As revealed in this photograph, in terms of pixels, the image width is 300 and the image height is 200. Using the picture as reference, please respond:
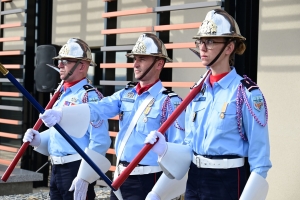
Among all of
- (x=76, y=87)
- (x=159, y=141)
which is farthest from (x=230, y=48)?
(x=76, y=87)

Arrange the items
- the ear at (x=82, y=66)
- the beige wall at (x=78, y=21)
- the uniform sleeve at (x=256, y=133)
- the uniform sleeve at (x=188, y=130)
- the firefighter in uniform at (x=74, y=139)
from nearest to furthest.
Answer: the uniform sleeve at (x=256, y=133) < the uniform sleeve at (x=188, y=130) < the firefighter in uniform at (x=74, y=139) < the ear at (x=82, y=66) < the beige wall at (x=78, y=21)

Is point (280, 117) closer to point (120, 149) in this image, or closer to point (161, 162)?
point (120, 149)

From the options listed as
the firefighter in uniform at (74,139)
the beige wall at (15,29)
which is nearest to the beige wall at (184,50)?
the beige wall at (15,29)

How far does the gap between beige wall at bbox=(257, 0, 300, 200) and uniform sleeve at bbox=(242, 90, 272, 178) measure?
4398 mm

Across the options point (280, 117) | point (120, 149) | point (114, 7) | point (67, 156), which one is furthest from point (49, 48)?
point (120, 149)

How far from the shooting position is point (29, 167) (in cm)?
1102

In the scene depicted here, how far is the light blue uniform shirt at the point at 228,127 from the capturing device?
150 inches

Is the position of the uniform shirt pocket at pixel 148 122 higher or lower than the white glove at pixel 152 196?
higher

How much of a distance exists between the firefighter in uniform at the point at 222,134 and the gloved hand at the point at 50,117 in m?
0.79

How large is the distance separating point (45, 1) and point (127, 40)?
1.55 metres

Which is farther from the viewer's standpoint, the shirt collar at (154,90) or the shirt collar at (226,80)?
the shirt collar at (154,90)

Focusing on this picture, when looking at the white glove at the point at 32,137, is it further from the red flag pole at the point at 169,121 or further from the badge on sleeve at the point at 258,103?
the badge on sleeve at the point at 258,103

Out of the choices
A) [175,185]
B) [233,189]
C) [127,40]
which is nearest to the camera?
[233,189]

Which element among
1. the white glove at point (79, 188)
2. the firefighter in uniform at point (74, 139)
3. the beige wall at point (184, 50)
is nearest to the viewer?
the white glove at point (79, 188)
